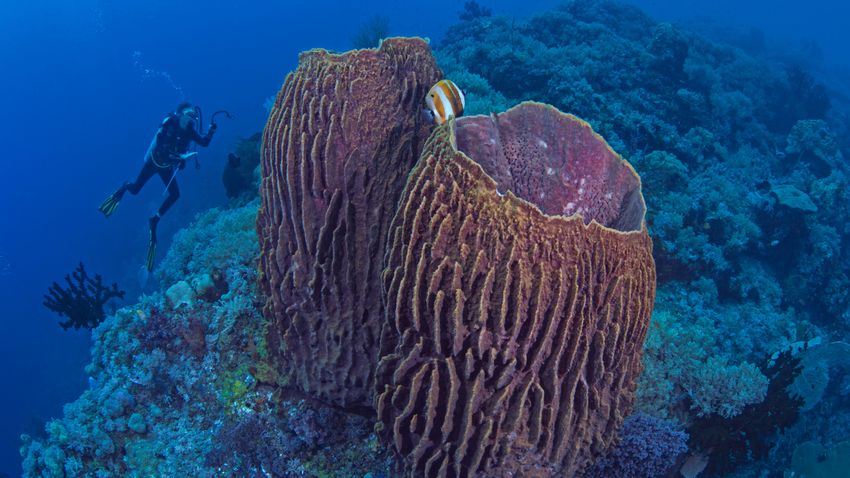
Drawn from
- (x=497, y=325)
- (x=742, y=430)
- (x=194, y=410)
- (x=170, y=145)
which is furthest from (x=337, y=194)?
(x=170, y=145)

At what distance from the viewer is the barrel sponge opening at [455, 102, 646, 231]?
10.8ft

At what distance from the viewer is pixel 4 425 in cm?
2006

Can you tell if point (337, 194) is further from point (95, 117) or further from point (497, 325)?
point (95, 117)

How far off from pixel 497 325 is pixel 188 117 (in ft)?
27.4

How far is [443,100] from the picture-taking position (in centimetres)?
316

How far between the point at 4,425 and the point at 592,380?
2710 centimetres

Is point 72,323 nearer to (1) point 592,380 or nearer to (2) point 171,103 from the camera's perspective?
(1) point 592,380

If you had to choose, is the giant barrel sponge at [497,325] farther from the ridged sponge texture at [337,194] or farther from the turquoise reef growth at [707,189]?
the turquoise reef growth at [707,189]

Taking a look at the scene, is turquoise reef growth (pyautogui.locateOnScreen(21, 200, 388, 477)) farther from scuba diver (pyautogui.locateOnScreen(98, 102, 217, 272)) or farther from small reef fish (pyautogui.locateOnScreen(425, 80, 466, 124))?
→ scuba diver (pyautogui.locateOnScreen(98, 102, 217, 272))

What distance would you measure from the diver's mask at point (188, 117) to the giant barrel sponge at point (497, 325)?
24.5 feet

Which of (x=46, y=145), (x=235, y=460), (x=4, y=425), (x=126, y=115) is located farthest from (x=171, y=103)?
(x=235, y=460)

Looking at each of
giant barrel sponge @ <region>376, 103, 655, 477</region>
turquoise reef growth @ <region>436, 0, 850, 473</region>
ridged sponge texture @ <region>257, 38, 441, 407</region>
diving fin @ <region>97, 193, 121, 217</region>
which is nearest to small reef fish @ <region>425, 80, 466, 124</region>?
ridged sponge texture @ <region>257, 38, 441, 407</region>

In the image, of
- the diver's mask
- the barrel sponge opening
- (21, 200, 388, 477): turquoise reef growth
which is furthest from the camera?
the diver's mask

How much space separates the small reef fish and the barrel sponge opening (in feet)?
0.64
